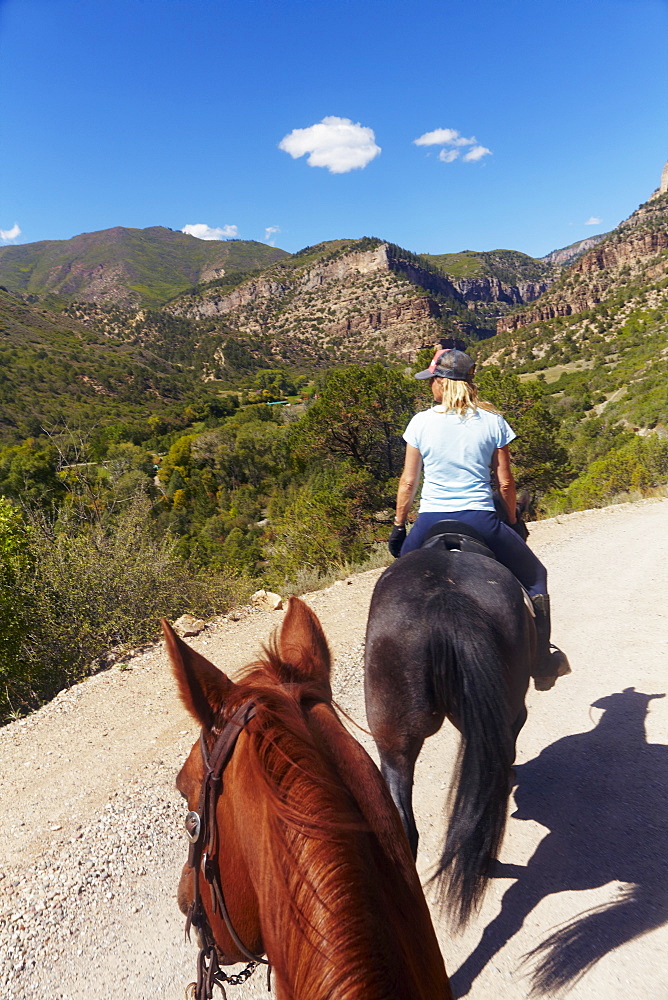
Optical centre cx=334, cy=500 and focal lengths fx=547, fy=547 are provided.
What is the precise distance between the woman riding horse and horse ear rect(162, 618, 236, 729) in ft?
6.61

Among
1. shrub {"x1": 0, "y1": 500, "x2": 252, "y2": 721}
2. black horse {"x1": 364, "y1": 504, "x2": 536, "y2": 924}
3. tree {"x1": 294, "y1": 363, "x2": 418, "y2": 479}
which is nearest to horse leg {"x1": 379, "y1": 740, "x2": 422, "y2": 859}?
black horse {"x1": 364, "y1": 504, "x2": 536, "y2": 924}

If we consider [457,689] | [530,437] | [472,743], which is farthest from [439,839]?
[530,437]

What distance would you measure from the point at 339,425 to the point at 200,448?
36013mm

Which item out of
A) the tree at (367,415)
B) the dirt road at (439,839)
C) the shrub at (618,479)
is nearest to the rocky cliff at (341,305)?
the tree at (367,415)

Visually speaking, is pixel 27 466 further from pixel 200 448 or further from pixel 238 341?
pixel 238 341

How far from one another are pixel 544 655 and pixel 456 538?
1.13m

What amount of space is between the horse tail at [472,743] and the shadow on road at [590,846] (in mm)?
288

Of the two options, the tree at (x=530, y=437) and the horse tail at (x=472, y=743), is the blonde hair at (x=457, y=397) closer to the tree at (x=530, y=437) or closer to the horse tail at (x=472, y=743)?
the horse tail at (x=472, y=743)

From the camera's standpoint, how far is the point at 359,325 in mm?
121312

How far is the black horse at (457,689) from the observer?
2422 millimetres

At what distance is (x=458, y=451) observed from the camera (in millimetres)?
3000

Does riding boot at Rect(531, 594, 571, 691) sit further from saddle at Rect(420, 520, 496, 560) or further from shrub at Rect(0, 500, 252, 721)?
shrub at Rect(0, 500, 252, 721)

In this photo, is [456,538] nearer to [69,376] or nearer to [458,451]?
[458,451]

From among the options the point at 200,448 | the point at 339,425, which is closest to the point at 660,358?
the point at 339,425
